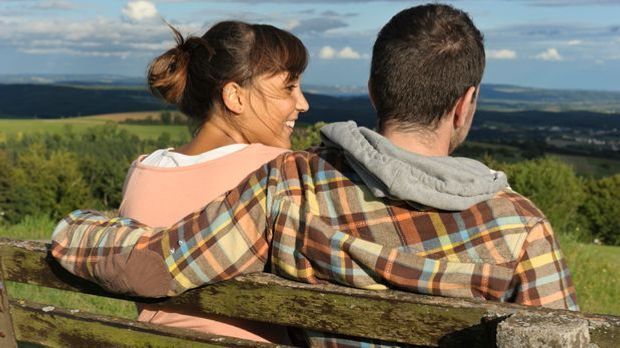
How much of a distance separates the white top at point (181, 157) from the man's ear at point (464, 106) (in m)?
0.78

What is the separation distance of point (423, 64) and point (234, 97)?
0.87 metres

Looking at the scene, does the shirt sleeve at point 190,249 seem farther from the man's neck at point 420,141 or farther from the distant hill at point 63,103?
the distant hill at point 63,103

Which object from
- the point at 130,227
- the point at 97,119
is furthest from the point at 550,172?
the point at 97,119

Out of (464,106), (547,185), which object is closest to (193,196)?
(464,106)

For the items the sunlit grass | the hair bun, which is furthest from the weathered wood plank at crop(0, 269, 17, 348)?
the sunlit grass

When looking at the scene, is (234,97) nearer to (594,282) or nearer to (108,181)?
(594,282)

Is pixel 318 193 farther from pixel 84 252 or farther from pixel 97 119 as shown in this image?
pixel 97 119

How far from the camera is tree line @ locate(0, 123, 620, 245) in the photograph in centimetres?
4041

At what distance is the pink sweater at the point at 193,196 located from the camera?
2385 mm

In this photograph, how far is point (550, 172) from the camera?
41.1 meters

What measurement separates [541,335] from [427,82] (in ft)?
2.46

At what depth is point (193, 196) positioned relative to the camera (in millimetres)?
2508

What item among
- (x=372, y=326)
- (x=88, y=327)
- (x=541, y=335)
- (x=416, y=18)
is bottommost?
(x=88, y=327)

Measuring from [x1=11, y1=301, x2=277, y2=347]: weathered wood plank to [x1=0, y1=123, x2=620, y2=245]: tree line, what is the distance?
31.4ft
